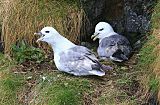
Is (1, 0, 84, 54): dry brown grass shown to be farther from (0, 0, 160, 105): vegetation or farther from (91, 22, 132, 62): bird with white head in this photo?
(91, 22, 132, 62): bird with white head

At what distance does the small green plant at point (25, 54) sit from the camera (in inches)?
187

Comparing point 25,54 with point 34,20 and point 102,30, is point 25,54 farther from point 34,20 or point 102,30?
point 102,30

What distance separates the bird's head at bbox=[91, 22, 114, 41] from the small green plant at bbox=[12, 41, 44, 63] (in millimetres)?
682

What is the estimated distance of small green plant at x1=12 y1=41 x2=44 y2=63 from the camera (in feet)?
15.6

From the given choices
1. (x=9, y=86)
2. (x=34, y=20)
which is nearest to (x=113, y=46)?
(x=34, y=20)

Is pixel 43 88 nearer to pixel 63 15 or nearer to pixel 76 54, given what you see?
pixel 76 54


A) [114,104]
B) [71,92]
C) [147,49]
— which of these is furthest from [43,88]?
[147,49]

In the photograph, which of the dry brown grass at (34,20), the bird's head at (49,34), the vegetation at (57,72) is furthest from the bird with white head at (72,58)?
the dry brown grass at (34,20)

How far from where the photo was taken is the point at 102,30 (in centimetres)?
494

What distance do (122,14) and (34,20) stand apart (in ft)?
3.44

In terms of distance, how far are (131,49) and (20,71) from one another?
125 cm

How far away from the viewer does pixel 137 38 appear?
193 inches

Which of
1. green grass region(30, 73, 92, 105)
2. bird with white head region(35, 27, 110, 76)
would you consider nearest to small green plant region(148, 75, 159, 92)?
bird with white head region(35, 27, 110, 76)

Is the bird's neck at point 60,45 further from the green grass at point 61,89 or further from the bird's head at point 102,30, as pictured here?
the bird's head at point 102,30
